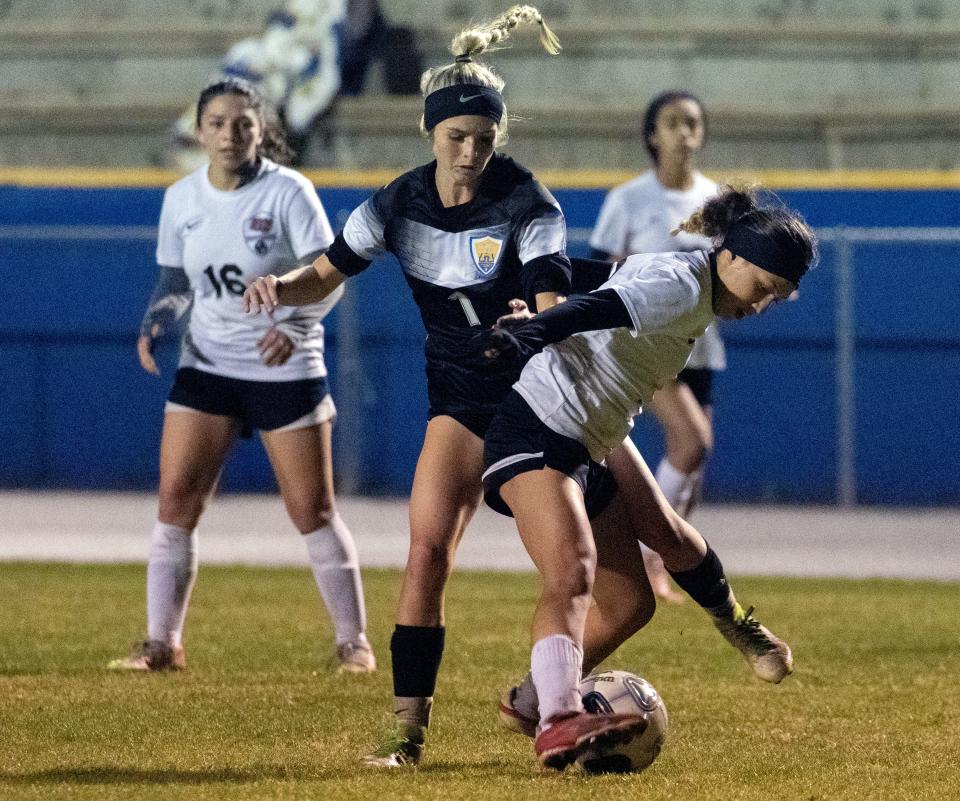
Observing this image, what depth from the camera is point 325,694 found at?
6.68m

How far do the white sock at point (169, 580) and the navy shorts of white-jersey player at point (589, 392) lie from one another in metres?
2.26

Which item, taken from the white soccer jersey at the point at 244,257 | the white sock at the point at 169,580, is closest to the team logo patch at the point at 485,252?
the white soccer jersey at the point at 244,257

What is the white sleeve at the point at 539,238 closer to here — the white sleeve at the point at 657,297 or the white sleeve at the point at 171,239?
the white sleeve at the point at 657,297

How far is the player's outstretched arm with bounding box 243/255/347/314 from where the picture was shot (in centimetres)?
551

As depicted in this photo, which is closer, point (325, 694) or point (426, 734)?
point (426, 734)

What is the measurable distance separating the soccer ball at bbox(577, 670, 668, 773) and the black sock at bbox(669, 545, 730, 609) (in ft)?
1.20

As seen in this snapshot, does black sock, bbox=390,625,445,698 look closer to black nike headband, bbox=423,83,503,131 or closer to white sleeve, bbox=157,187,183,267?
black nike headband, bbox=423,83,503,131

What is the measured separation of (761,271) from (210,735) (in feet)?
7.13

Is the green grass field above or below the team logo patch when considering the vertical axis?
below

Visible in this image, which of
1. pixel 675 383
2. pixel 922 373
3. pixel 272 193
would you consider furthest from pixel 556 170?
pixel 272 193

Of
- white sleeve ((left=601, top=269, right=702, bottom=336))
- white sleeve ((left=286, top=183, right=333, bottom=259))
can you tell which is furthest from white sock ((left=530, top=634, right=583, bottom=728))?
white sleeve ((left=286, top=183, right=333, bottom=259))

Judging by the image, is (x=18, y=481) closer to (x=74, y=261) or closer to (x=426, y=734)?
(x=74, y=261)

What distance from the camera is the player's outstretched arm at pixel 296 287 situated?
5.51 metres

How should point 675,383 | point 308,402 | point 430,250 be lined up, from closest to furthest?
1. point 430,250
2. point 308,402
3. point 675,383
